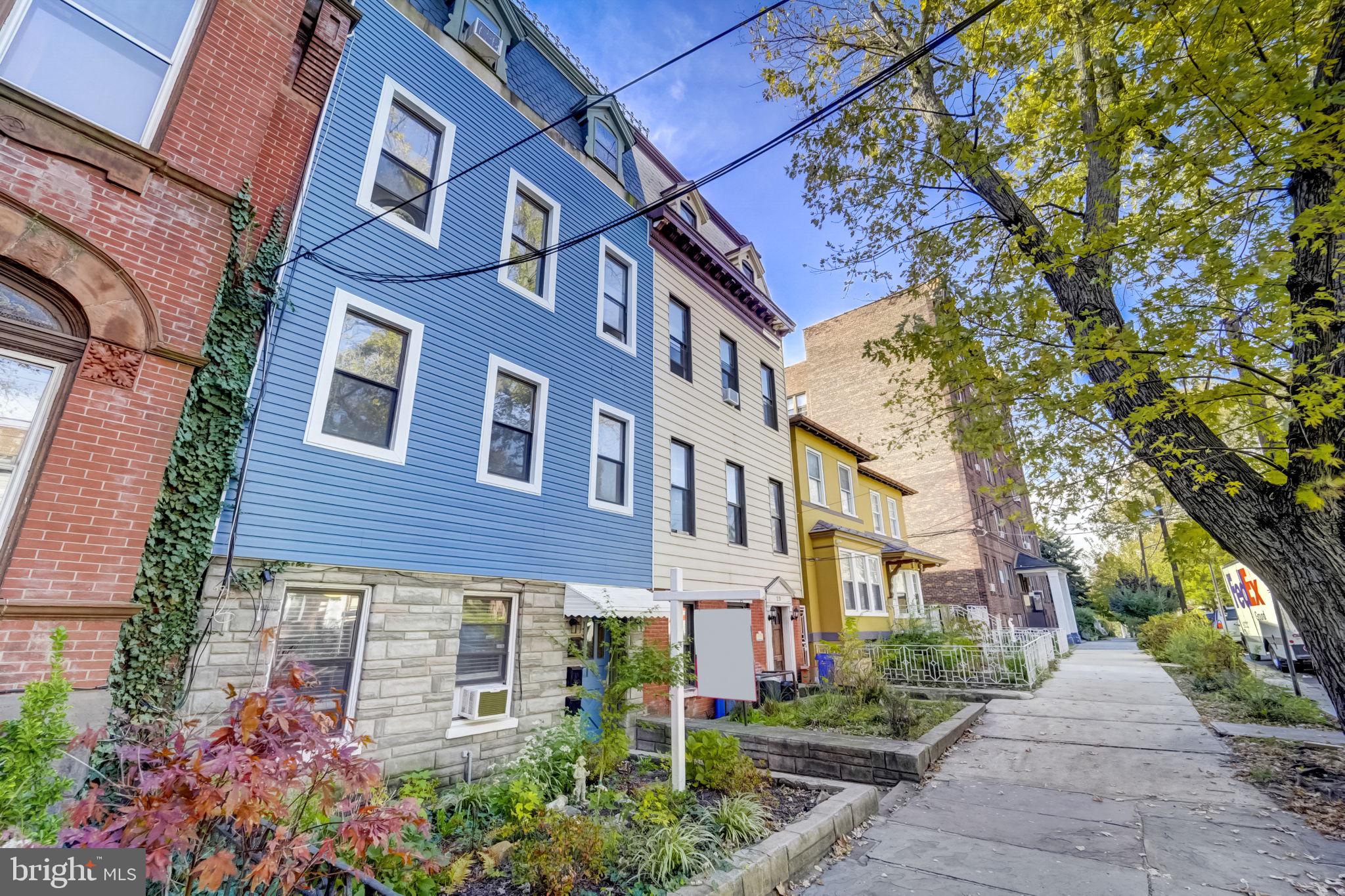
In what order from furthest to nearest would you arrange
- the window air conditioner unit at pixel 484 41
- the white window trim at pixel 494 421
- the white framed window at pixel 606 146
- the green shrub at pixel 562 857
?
the white framed window at pixel 606 146, the window air conditioner unit at pixel 484 41, the white window trim at pixel 494 421, the green shrub at pixel 562 857

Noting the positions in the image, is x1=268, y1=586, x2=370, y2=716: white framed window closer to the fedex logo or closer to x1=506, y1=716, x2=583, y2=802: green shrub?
x1=506, y1=716, x2=583, y2=802: green shrub

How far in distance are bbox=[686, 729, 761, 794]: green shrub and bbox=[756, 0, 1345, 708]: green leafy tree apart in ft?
14.1

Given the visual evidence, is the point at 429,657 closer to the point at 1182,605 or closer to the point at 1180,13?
the point at 1180,13

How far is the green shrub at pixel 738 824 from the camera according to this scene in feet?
15.1

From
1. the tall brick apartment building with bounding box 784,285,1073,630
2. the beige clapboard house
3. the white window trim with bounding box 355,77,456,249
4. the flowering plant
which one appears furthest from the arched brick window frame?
the tall brick apartment building with bounding box 784,285,1073,630

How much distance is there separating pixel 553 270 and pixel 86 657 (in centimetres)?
740

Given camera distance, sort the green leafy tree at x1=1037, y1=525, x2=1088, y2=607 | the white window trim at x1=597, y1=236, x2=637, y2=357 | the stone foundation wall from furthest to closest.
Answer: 1. the green leafy tree at x1=1037, y1=525, x2=1088, y2=607
2. the white window trim at x1=597, y1=236, x2=637, y2=357
3. the stone foundation wall

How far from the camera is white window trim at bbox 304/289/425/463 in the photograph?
6.12 metres

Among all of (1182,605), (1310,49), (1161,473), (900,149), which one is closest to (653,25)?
(900,149)

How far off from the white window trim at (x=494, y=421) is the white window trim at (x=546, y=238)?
129 cm

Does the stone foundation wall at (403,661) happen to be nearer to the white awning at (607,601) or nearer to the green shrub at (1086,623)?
the white awning at (607,601)

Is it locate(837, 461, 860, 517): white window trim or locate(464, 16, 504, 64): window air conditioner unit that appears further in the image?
locate(837, 461, 860, 517): white window trim

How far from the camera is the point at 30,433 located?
4.36 meters

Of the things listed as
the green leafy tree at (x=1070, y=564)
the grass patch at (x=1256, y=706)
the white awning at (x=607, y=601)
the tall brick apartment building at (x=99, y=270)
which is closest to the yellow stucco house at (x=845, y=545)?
the white awning at (x=607, y=601)
